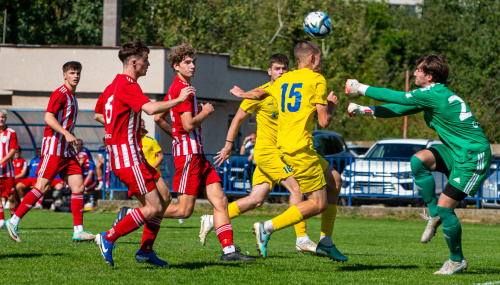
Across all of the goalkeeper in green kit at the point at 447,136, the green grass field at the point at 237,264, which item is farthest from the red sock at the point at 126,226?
the goalkeeper in green kit at the point at 447,136

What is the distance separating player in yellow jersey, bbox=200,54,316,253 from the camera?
9.46m

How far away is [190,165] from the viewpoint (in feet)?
26.8

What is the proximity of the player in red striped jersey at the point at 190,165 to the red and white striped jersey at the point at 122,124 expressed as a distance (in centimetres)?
72

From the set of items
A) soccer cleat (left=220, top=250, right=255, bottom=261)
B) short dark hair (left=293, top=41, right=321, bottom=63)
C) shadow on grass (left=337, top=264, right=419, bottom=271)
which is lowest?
shadow on grass (left=337, top=264, right=419, bottom=271)

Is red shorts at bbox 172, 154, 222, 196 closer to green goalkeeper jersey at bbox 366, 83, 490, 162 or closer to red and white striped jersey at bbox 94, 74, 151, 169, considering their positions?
red and white striped jersey at bbox 94, 74, 151, 169

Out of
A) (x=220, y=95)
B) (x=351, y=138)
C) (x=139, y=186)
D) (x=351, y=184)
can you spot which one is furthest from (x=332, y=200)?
(x=351, y=138)

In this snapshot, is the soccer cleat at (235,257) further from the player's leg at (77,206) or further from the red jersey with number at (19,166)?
the red jersey with number at (19,166)

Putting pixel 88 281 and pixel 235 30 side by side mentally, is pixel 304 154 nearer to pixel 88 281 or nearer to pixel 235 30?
pixel 88 281

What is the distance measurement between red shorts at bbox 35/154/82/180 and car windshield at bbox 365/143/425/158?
39.7ft

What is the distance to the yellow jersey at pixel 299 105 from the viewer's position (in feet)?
25.3

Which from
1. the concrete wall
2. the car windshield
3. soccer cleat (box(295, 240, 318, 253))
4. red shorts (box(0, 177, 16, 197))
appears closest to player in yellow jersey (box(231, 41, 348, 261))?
soccer cleat (box(295, 240, 318, 253))

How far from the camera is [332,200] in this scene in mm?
8742

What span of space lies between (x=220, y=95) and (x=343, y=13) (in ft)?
71.6

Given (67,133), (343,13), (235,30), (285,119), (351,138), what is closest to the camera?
(285,119)
